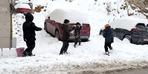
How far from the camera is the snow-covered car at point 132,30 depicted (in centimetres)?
2120

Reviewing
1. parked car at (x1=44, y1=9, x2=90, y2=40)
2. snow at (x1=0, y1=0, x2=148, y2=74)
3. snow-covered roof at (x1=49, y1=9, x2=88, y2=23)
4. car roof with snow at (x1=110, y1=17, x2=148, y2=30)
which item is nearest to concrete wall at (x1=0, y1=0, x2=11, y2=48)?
snow at (x1=0, y1=0, x2=148, y2=74)

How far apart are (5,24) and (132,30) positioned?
28.4 ft

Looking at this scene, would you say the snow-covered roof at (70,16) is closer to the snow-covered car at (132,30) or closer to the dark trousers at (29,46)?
the snow-covered car at (132,30)

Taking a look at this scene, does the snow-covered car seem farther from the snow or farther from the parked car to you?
the parked car

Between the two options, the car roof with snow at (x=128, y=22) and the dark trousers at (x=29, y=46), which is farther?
the car roof with snow at (x=128, y=22)

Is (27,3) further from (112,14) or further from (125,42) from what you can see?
(125,42)

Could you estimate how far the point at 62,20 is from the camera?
872 inches

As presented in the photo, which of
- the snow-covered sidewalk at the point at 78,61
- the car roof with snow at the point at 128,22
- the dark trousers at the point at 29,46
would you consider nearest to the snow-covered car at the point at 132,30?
the car roof with snow at the point at 128,22

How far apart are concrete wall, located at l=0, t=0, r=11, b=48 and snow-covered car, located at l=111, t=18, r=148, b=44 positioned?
8414 millimetres

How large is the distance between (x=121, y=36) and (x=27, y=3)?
12.9 meters

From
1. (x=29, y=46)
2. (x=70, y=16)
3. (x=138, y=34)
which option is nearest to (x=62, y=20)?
(x=70, y=16)

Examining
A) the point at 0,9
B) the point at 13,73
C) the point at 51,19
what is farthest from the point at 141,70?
the point at 51,19

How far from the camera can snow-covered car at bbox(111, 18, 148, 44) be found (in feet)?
69.6

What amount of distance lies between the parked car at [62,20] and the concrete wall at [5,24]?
572 centimetres
